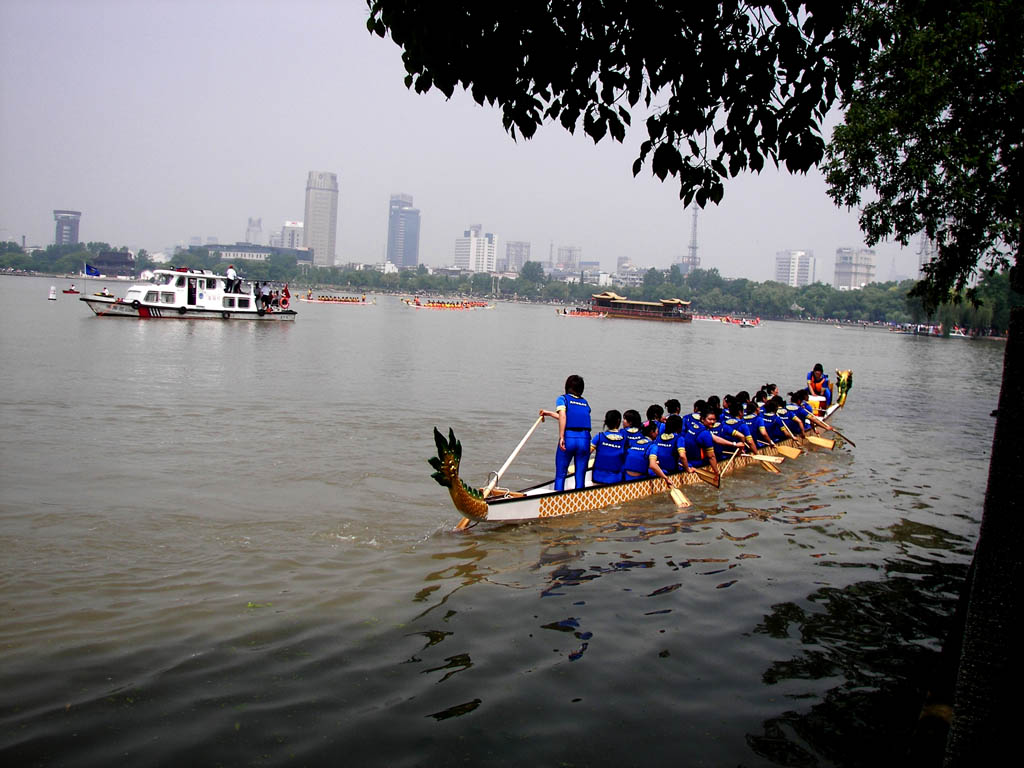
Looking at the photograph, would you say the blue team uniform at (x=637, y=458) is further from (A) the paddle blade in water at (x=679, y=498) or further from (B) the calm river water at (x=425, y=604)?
(A) the paddle blade in water at (x=679, y=498)

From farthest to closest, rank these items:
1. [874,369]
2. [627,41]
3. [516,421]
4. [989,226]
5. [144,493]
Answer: [874,369] < [516,421] < [989,226] < [144,493] < [627,41]

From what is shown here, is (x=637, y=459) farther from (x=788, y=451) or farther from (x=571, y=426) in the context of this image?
(x=788, y=451)

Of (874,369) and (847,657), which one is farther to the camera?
(874,369)

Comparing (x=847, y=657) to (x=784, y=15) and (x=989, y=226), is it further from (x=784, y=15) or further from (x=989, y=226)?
(x=989, y=226)

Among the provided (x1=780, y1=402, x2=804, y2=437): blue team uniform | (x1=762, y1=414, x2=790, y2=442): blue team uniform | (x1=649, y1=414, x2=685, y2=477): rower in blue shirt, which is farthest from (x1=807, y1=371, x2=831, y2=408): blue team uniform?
(x1=649, y1=414, x2=685, y2=477): rower in blue shirt

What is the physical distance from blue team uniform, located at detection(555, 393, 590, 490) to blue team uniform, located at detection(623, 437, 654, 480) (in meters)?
0.90

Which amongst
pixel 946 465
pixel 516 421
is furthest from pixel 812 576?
pixel 516 421

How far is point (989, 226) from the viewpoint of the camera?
568 inches

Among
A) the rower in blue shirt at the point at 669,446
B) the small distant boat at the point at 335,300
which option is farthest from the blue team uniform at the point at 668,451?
the small distant boat at the point at 335,300

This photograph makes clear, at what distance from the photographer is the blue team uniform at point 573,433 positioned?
10.6 m

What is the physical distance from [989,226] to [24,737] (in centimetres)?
1593

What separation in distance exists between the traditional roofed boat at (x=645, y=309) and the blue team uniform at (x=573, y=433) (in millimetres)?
102989

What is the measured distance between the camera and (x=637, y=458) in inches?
454

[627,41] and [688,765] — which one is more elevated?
[627,41]
